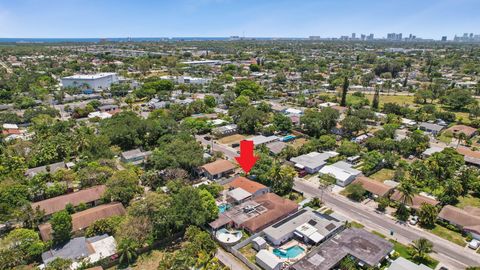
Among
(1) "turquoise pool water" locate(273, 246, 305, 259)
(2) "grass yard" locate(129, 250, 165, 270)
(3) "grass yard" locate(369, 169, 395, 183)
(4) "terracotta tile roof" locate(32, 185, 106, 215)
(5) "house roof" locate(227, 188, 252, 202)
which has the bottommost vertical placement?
(1) "turquoise pool water" locate(273, 246, 305, 259)

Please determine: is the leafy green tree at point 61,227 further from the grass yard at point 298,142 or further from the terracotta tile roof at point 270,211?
the grass yard at point 298,142

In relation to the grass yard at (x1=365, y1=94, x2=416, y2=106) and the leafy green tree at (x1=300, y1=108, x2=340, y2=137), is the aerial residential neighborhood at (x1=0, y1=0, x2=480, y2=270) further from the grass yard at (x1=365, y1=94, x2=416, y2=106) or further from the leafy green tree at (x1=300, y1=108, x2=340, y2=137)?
the grass yard at (x1=365, y1=94, x2=416, y2=106)

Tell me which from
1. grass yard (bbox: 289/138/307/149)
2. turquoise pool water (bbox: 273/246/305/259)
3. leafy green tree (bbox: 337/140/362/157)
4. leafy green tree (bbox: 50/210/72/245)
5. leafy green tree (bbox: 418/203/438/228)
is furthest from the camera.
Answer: grass yard (bbox: 289/138/307/149)

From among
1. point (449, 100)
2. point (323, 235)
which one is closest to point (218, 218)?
point (323, 235)

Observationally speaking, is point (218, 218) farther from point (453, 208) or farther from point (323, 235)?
point (453, 208)

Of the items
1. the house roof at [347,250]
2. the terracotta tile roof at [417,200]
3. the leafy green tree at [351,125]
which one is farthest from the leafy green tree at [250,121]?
the house roof at [347,250]

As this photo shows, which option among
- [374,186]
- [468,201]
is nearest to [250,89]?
[374,186]

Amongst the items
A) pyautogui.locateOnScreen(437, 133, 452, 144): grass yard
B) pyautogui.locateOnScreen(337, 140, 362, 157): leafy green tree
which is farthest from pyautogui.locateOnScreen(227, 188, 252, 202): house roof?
pyautogui.locateOnScreen(437, 133, 452, 144): grass yard
